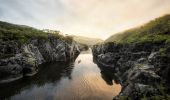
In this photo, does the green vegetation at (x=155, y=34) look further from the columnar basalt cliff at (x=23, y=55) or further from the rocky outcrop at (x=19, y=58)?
the rocky outcrop at (x=19, y=58)

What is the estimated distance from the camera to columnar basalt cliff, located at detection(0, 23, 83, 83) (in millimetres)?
54031

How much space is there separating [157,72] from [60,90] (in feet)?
89.3

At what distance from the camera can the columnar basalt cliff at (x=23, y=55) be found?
54.0 meters

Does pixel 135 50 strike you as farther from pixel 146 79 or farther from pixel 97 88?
pixel 146 79

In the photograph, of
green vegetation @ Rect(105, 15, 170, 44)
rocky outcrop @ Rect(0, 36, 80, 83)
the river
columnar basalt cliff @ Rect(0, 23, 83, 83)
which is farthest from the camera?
green vegetation @ Rect(105, 15, 170, 44)

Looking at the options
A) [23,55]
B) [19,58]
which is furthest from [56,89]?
[23,55]

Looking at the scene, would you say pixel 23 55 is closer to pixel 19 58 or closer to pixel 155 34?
pixel 19 58

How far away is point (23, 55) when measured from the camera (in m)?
66.6

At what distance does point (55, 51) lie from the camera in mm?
105062

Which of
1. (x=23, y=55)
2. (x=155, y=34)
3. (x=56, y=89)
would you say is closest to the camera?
(x=56, y=89)

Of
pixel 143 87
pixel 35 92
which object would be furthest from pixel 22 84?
pixel 143 87

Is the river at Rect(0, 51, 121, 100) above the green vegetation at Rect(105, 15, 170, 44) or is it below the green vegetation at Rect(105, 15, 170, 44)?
below

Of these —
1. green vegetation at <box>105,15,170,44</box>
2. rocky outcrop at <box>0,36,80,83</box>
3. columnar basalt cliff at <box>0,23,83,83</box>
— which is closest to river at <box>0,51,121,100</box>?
rocky outcrop at <box>0,36,80,83</box>

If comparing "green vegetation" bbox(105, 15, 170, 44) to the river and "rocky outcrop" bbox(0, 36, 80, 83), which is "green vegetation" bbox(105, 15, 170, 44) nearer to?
the river
